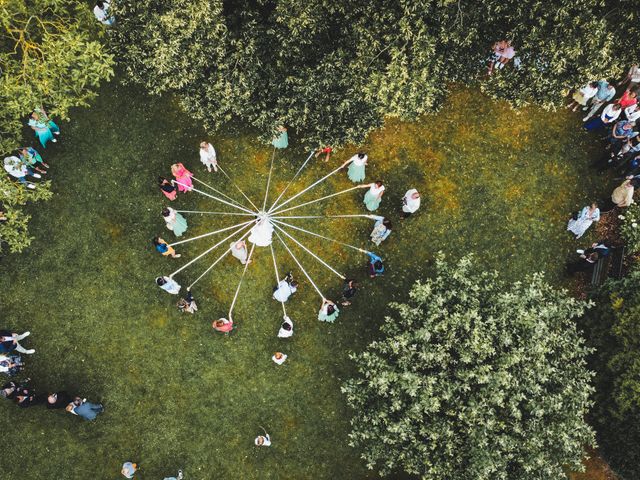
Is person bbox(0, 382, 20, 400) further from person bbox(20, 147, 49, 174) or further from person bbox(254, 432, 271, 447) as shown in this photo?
person bbox(254, 432, 271, 447)

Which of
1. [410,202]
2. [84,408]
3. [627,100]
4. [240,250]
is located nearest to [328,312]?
[240,250]

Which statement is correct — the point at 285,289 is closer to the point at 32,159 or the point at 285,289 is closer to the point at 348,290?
the point at 348,290

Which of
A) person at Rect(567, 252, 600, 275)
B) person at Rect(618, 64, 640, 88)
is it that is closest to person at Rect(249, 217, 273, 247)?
person at Rect(567, 252, 600, 275)

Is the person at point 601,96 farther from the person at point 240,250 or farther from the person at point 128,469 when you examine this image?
Result: the person at point 128,469

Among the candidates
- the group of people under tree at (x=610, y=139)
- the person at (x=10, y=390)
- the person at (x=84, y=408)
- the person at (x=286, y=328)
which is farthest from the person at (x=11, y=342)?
the group of people under tree at (x=610, y=139)

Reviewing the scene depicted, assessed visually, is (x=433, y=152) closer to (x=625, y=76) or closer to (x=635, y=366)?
(x=625, y=76)

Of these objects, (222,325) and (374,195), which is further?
(374,195)
